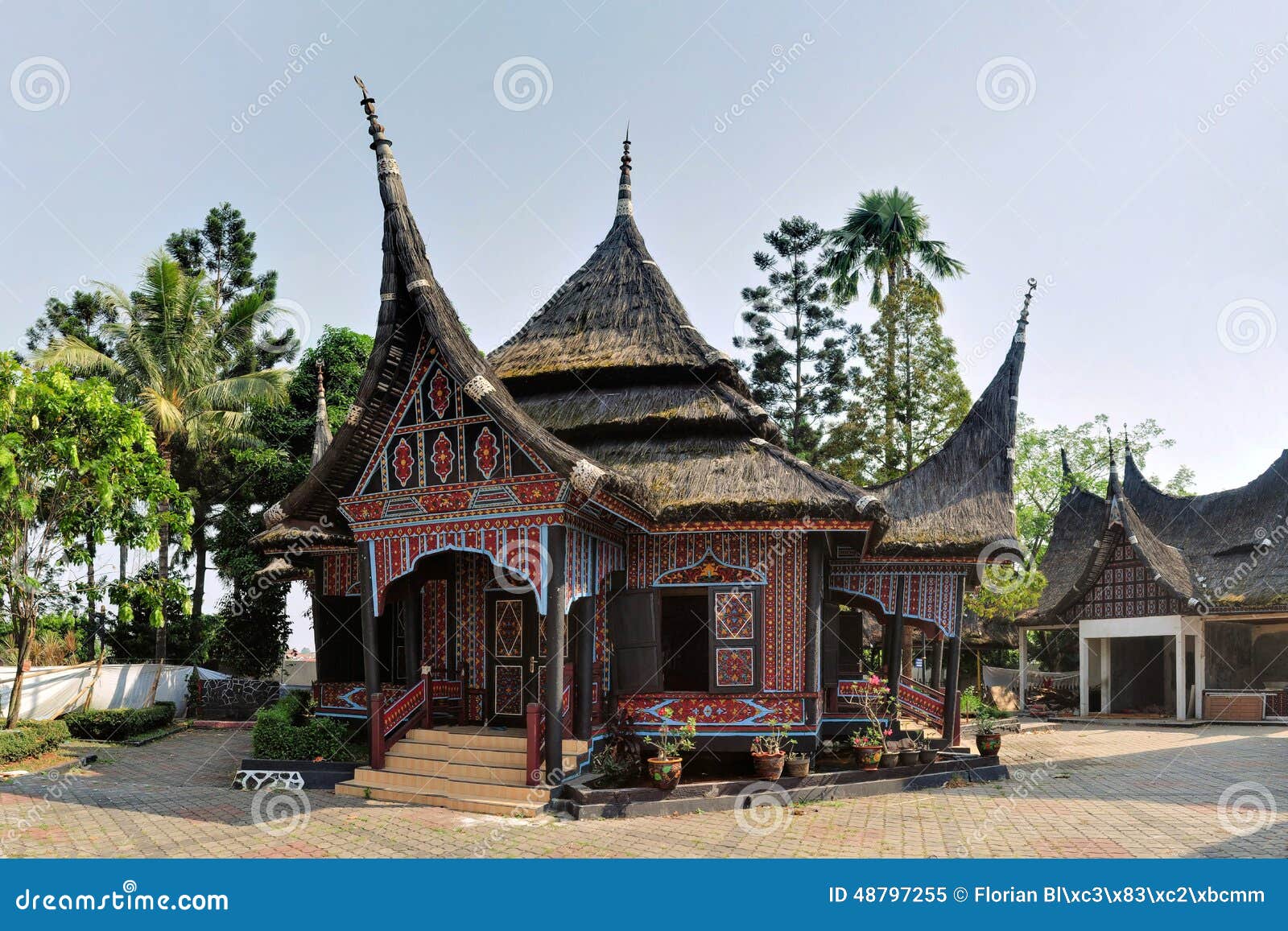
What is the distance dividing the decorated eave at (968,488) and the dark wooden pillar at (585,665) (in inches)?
210

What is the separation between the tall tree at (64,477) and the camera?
13.3 m

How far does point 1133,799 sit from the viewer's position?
1158 centimetres

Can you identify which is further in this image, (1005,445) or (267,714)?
(1005,445)

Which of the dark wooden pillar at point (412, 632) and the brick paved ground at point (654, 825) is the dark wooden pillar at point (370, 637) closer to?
the dark wooden pillar at point (412, 632)

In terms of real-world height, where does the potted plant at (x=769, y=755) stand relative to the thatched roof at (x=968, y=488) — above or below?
below

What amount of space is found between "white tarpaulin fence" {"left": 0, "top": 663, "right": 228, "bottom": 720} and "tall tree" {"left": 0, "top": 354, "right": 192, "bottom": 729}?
335 centimetres

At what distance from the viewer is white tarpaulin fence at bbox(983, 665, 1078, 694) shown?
29984 millimetres

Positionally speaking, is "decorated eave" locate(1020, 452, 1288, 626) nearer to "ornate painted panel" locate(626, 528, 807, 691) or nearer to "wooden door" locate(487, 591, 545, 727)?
"ornate painted panel" locate(626, 528, 807, 691)

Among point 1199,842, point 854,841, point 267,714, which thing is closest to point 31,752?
point 267,714

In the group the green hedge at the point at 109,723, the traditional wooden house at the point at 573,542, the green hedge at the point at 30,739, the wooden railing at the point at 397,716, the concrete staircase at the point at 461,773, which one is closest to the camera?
the concrete staircase at the point at 461,773

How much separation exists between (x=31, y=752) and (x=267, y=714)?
12.8 ft

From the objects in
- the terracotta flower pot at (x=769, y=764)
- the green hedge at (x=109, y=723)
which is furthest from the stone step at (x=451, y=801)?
the green hedge at (x=109, y=723)

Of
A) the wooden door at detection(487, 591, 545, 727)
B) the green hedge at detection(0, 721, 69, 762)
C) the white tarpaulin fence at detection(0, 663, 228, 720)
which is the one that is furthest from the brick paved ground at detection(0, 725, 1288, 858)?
the white tarpaulin fence at detection(0, 663, 228, 720)

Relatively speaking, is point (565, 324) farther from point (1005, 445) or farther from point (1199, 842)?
point (1199, 842)
